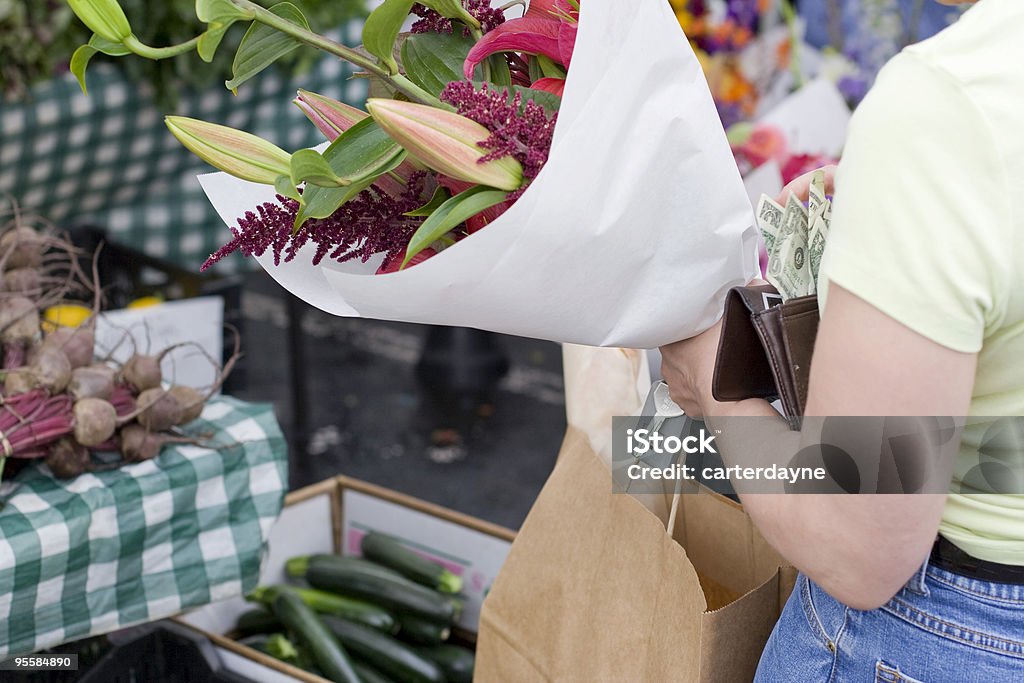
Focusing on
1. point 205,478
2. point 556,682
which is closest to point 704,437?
point 556,682

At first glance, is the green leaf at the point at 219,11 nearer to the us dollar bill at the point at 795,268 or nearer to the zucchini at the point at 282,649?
the us dollar bill at the point at 795,268

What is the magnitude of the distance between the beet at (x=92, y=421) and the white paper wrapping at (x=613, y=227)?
0.75m

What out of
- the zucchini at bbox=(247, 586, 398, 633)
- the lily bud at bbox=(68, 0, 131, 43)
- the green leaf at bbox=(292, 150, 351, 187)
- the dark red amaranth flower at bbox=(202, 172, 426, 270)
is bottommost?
the zucchini at bbox=(247, 586, 398, 633)

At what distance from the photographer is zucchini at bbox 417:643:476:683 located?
1981mm

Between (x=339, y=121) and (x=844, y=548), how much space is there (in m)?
0.63

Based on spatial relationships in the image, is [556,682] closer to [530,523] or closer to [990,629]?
[530,523]

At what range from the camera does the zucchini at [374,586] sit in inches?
78.7

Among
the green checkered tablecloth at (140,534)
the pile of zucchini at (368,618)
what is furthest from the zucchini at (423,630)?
the green checkered tablecloth at (140,534)

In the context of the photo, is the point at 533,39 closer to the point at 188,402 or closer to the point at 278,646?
the point at 188,402

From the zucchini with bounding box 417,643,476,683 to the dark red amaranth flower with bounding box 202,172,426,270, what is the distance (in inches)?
45.0

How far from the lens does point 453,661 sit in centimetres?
200

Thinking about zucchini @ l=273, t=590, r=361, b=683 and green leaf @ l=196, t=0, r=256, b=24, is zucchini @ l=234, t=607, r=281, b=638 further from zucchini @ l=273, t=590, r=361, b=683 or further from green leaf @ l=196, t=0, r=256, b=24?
green leaf @ l=196, t=0, r=256, b=24

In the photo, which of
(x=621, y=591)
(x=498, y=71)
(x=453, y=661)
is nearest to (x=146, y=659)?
(x=453, y=661)

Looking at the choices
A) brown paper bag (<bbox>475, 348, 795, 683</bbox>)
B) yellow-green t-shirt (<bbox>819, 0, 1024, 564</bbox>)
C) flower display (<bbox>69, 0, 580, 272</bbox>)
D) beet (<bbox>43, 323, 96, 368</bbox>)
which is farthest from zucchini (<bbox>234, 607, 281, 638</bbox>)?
yellow-green t-shirt (<bbox>819, 0, 1024, 564</bbox>)
